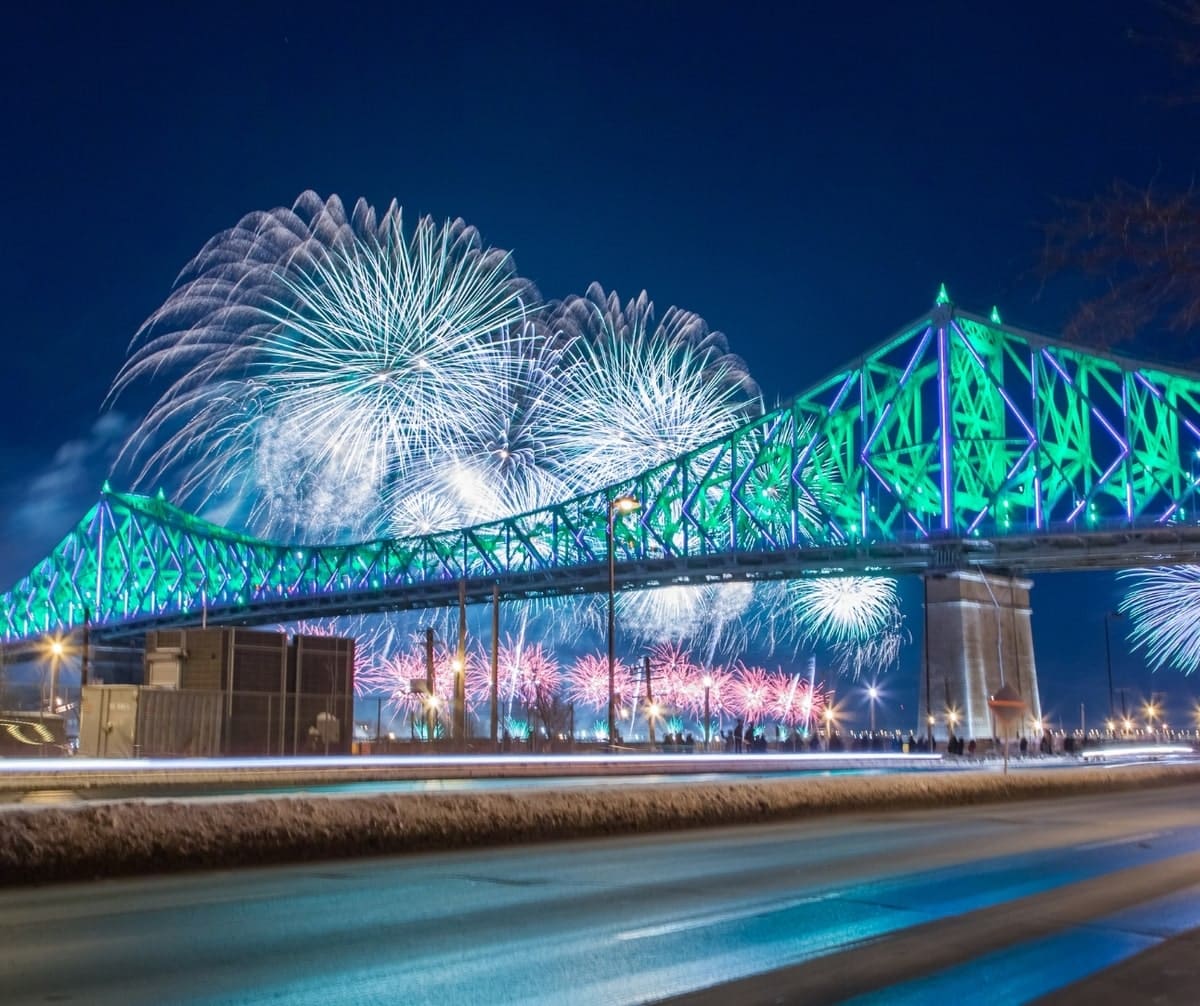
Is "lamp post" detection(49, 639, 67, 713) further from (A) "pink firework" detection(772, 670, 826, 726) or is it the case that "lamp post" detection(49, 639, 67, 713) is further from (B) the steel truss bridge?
(A) "pink firework" detection(772, 670, 826, 726)

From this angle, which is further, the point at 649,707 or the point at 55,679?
the point at 649,707

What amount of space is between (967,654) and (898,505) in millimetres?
13229

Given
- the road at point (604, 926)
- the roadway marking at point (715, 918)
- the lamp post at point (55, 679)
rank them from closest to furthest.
→ the road at point (604, 926), the roadway marking at point (715, 918), the lamp post at point (55, 679)

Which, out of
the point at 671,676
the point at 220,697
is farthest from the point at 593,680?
the point at 220,697

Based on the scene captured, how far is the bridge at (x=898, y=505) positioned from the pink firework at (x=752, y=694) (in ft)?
36.5

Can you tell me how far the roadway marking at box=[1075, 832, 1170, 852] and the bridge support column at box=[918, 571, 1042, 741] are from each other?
56756 millimetres

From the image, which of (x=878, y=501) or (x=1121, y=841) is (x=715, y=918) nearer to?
(x=1121, y=841)

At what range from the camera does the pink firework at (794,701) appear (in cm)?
10169

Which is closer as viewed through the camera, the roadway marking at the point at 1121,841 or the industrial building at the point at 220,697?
the roadway marking at the point at 1121,841

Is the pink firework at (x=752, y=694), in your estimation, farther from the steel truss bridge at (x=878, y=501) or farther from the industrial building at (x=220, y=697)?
the industrial building at (x=220, y=697)

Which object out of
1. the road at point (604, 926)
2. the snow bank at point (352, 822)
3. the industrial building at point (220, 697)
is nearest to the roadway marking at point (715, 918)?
the road at point (604, 926)

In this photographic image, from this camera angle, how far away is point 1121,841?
17.3m

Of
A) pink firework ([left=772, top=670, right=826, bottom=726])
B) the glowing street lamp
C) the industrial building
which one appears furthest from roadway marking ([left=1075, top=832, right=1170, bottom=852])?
pink firework ([left=772, top=670, right=826, bottom=726])

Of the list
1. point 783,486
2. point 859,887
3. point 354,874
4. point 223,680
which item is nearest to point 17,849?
point 354,874
